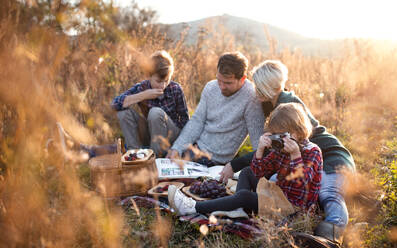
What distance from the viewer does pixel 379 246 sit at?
6.40 ft

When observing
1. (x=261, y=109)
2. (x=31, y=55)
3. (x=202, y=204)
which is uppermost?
(x=31, y=55)

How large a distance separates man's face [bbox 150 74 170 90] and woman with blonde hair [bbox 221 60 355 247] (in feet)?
3.65

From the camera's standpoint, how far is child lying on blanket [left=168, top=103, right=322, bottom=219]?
2098 mm

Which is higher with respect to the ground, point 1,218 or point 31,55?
point 31,55

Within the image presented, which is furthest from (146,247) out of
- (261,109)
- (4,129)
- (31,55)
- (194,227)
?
(261,109)

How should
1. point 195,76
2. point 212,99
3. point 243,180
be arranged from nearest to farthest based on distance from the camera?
point 243,180 < point 212,99 < point 195,76

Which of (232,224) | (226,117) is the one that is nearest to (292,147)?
(232,224)

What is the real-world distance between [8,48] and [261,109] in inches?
100

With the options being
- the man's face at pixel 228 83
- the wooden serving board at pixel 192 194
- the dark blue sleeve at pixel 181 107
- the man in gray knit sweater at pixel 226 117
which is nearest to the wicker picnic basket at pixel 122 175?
the wooden serving board at pixel 192 194

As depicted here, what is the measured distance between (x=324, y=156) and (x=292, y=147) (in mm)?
801

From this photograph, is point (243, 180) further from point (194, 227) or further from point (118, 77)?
point (118, 77)

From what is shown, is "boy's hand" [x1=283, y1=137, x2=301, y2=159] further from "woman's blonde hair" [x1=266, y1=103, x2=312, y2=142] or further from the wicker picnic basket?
the wicker picnic basket

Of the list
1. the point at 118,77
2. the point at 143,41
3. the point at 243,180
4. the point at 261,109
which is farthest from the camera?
the point at 143,41

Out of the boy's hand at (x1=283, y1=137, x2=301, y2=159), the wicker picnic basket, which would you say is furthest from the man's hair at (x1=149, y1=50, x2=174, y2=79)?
the boy's hand at (x1=283, y1=137, x2=301, y2=159)
